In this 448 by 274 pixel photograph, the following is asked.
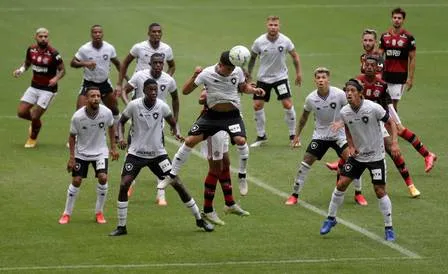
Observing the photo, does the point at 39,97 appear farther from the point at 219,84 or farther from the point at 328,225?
the point at 328,225

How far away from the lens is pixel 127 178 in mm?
23047

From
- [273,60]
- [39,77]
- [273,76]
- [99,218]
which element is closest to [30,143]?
[39,77]

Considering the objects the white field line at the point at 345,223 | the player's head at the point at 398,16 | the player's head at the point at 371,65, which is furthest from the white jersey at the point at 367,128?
the player's head at the point at 398,16

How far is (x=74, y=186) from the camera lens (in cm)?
2411

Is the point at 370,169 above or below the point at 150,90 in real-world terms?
below

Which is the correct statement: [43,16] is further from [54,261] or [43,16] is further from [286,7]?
[54,261]

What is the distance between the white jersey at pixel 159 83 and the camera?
85.0 ft

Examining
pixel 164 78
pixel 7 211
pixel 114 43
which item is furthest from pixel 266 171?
pixel 114 43

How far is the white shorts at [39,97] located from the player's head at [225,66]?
9.55 meters

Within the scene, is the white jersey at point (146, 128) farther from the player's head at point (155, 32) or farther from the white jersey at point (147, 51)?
the white jersey at point (147, 51)

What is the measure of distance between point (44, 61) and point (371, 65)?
976 cm

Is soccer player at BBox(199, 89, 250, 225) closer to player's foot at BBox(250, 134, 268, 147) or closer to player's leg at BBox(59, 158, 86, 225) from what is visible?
player's leg at BBox(59, 158, 86, 225)

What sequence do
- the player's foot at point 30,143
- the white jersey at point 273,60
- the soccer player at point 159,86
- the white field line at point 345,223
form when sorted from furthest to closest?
the white jersey at point 273,60 < the player's foot at point 30,143 < the soccer player at point 159,86 < the white field line at point 345,223

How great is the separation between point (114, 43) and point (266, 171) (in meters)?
18.3
